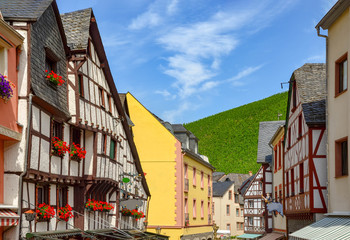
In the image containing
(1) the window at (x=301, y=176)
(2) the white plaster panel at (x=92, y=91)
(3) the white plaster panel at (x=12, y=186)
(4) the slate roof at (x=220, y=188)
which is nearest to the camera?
(3) the white plaster panel at (x=12, y=186)

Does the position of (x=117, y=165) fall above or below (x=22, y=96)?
below

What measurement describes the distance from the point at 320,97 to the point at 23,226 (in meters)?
13.0

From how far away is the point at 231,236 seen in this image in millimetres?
73750

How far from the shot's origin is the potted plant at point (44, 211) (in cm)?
1548

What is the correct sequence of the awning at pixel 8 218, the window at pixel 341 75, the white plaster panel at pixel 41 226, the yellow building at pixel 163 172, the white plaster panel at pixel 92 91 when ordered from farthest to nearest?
the yellow building at pixel 163 172 < the white plaster panel at pixel 92 91 < the window at pixel 341 75 < the white plaster panel at pixel 41 226 < the awning at pixel 8 218

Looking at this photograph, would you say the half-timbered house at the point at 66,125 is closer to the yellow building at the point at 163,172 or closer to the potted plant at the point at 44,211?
the potted plant at the point at 44,211

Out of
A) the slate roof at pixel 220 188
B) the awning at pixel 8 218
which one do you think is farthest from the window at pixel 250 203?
the awning at pixel 8 218

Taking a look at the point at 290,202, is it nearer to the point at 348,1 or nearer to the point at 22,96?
the point at 348,1

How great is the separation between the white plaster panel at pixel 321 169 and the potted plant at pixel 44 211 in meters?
9.96

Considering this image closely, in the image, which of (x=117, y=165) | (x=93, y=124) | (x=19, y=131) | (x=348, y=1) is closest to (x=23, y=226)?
(x=19, y=131)

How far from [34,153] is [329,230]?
8.76 meters

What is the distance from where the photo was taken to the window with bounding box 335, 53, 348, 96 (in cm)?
1719

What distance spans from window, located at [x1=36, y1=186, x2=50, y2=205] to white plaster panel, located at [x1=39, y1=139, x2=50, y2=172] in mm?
647

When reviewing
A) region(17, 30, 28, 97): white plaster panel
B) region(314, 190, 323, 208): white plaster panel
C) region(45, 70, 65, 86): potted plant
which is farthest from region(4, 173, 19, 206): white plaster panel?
region(314, 190, 323, 208): white plaster panel
